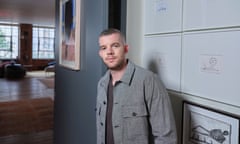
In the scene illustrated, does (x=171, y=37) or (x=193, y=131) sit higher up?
(x=171, y=37)

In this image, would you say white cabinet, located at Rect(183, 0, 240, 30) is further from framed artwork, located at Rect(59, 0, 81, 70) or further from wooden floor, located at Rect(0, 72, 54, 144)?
wooden floor, located at Rect(0, 72, 54, 144)

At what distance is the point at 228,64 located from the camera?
101 centimetres

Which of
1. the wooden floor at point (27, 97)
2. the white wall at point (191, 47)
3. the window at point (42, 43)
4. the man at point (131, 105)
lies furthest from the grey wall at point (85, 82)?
the window at point (42, 43)

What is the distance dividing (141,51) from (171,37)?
316mm

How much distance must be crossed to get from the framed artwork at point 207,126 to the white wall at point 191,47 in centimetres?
3

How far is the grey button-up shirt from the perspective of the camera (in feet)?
3.61

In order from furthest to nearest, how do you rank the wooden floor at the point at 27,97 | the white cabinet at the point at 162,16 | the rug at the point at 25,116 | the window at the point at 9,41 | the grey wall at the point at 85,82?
the window at the point at 9,41, the rug at the point at 25,116, the wooden floor at the point at 27,97, the grey wall at the point at 85,82, the white cabinet at the point at 162,16

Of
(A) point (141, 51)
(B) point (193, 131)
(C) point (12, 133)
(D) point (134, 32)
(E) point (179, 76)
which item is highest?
(D) point (134, 32)

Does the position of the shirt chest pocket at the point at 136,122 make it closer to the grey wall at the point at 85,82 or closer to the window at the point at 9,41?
the grey wall at the point at 85,82

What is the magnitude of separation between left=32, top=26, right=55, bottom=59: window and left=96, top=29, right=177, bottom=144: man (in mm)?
14093

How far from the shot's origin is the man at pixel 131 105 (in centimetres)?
111

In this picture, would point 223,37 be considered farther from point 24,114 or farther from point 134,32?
point 24,114

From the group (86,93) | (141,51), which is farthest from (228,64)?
(86,93)

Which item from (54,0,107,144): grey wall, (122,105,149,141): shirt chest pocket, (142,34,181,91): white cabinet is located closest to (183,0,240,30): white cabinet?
(142,34,181,91): white cabinet
